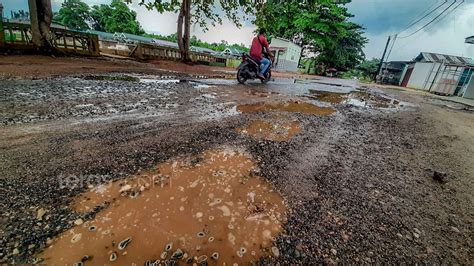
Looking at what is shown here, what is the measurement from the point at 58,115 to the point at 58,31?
969 centimetres

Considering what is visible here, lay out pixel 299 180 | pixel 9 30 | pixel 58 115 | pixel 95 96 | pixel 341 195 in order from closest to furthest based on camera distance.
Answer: pixel 341 195
pixel 299 180
pixel 58 115
pixel 95 96
pixel 9 30

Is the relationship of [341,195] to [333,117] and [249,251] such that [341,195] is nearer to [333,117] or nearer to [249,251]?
[249,251]

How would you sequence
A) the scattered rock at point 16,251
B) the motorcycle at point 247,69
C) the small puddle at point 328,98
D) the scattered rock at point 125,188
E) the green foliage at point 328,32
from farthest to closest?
the green foliage at point 328,32 → the motorcycle at point 247,69 → the small puddle at point 328,98 → the scattered rock at point 125,188 → the scattered rock at point 16,251

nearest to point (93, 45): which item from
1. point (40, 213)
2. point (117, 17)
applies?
point (40, 213)

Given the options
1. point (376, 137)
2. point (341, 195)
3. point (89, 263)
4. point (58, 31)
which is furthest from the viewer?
point (58, 31)

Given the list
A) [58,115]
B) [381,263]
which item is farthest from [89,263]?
[58,115]

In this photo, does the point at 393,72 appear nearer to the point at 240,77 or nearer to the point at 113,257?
the point at 240,77

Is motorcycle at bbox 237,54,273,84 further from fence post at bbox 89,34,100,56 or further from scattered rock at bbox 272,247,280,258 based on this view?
fence post at bbox 89,34,100,56

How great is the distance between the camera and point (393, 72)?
3541 centimetres

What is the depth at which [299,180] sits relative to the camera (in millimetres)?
1764

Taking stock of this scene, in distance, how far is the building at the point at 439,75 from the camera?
17000 mm

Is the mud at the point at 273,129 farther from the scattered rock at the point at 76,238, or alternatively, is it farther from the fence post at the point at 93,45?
the fence post at the point at 93,45

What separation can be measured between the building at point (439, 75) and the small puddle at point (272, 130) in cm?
2173

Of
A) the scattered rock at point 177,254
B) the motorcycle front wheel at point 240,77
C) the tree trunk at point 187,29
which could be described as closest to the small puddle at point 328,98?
the motorcycle front wheel at point 240,77
